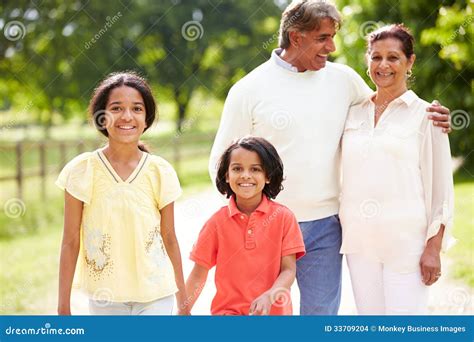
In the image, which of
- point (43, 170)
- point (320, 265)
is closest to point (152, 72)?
point (43, 170)

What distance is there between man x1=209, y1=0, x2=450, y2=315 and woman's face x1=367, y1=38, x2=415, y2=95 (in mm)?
259

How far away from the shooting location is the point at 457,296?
628 centimetres

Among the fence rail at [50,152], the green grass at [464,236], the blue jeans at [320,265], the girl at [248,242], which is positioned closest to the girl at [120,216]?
the girl at [248,242]

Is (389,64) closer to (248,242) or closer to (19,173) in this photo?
(248,242)

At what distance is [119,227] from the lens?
11.1 ft

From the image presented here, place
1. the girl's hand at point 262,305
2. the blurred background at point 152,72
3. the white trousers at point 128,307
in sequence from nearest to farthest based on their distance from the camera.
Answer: the girl's hand at point 262,305 → the white trousers at point 128,307 → the blurred background at point 152,72

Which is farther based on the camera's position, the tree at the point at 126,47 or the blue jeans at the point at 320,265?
the tree at the point at 126,47

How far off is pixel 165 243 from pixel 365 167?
0.94 m

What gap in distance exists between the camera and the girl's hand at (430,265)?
12.0 feet

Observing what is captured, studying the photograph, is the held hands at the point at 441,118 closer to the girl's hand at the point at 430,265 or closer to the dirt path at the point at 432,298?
the girl's hand at the point at 430,265

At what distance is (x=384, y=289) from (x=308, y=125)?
0.82 m
